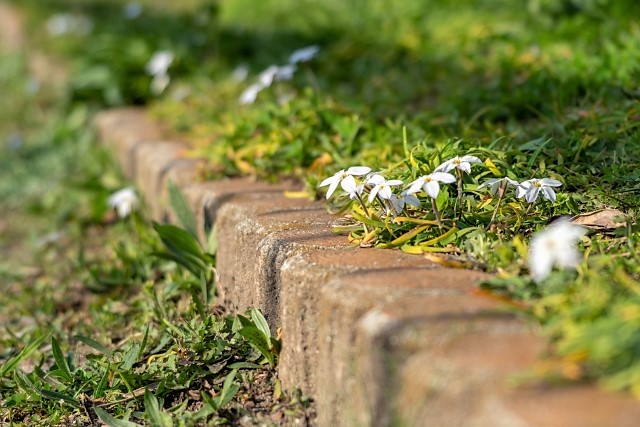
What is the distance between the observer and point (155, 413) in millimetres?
2104

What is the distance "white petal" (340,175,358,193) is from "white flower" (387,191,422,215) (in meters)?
0.10

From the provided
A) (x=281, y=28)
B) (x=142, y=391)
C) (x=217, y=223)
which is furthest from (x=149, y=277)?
(x=281, y=28)

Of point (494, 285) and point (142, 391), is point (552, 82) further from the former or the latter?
point (142, 391)

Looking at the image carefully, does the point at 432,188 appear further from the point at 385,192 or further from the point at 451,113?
the point at 451,113

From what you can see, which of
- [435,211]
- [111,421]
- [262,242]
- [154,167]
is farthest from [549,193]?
[154,167]

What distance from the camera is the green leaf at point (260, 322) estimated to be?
2234 millimetres

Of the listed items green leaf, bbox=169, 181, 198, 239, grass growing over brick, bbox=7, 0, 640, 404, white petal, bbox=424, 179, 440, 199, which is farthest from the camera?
green leaf, bbox=169, 181, 198, 239

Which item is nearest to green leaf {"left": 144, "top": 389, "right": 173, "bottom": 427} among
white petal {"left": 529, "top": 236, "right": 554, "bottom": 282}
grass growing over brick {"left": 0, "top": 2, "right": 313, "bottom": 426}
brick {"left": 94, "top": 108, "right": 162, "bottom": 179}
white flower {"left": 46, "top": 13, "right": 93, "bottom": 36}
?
grass growing over brick {"left": 0, "top": 2, "right": 313, "bottom": 426}

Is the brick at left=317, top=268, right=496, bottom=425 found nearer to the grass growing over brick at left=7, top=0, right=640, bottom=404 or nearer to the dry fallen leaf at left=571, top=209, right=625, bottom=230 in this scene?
the grass growing over brick at left=7, top=0, right=640, bottom=404

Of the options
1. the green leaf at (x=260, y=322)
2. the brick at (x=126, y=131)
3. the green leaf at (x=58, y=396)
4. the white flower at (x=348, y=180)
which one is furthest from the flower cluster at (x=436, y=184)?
the brick at (x=126, y=131)

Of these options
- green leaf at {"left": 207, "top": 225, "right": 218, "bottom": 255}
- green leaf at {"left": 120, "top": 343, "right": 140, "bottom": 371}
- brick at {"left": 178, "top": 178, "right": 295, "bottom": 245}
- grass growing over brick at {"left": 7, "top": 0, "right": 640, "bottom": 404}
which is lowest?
green leaf at {"left": 120, "top": 343, "right": 140, "bottom": 371}

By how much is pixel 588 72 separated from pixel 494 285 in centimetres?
182

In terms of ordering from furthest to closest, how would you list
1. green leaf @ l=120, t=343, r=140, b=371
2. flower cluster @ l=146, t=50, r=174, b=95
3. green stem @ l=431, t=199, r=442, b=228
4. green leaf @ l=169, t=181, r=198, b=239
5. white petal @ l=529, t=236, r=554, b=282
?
flower cluster @ l=146, t=50, r=174, b=95 < green leaf @ l=169, t=181, r=198, b=239 < green leaf @ l=120, t=343, r=140, b=371 < green stem @ l=431, t=199, r=442, b=228 < white petal @ l=529, t=236, r=554, b=282

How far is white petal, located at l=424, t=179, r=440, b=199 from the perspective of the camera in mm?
1949
